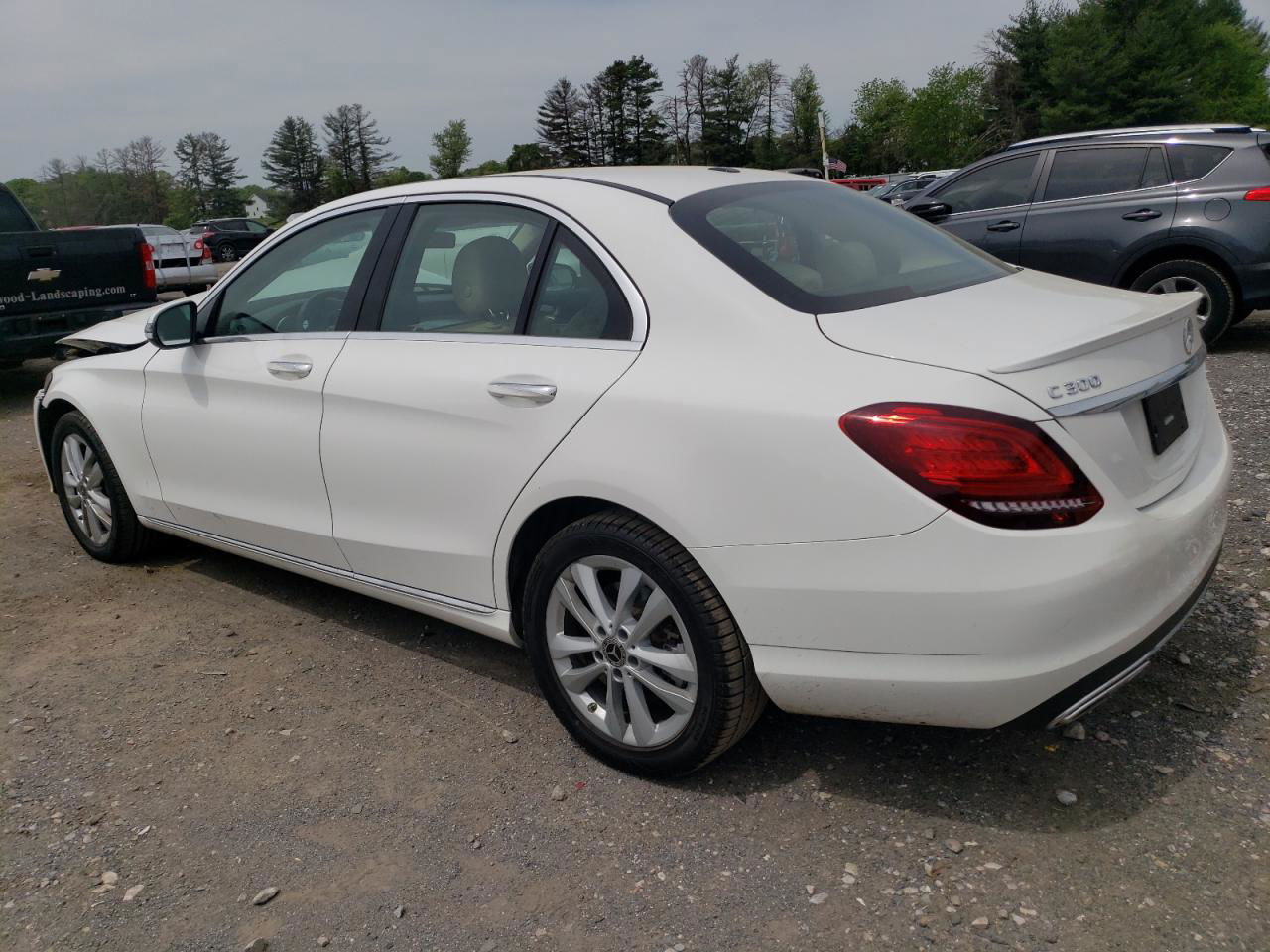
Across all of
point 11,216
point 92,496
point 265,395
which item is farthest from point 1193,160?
point 11,216

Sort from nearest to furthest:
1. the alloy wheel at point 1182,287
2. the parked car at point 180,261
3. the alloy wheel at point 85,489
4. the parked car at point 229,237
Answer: the alloy wheel at point 85,489 → the alloy wheel at point 1182,287 → the parked car at point 180,261 → the parked car at point 229,237

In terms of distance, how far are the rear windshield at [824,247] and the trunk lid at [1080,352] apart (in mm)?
123

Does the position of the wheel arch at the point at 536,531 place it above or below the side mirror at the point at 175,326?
below

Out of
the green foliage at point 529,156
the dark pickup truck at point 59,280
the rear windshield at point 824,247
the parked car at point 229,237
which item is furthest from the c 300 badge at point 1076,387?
the green foliage at point 529,156

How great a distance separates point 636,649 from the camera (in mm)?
2857

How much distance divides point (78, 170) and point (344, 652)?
110 meters

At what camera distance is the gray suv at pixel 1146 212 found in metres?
7.64

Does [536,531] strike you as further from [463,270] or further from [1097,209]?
[1097,209]

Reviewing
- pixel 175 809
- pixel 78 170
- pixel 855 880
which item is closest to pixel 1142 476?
pixel 855 880

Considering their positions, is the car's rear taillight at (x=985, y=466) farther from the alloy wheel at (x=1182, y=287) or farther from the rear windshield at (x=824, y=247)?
the alloy wheel at (x=1182, y=287)

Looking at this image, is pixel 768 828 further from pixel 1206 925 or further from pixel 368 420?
pixel 368 420

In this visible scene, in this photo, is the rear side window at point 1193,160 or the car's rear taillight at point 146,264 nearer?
the rear side window at point 1193,160

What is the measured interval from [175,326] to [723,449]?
258cm

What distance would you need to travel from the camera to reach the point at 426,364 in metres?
3.34
